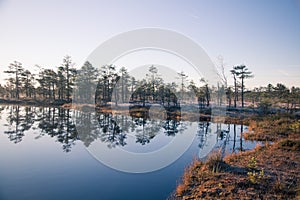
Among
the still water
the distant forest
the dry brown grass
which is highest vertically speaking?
the distant forest

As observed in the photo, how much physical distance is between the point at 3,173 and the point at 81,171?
2.78 m

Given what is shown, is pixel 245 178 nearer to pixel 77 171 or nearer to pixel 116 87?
A: pixel 77 171

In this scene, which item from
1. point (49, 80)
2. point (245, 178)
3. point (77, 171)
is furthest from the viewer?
point (49, 80)

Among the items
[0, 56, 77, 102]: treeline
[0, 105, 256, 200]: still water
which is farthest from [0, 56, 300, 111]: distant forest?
[0, 105, 256, 200]: still water

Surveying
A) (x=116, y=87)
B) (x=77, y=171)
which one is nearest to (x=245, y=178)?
(x=77, y=171)

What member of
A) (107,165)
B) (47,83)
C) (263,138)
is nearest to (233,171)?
(107,165)

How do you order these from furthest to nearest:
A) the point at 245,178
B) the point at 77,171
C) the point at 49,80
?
the point at 49,80
the point at 77,171
the point at 245,178

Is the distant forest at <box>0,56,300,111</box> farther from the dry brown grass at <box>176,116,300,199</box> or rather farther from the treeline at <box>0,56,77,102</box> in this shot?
the dry brown grass at <box>176,116,300,199</box>

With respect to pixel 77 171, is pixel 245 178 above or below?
above

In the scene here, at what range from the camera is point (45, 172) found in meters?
7.16

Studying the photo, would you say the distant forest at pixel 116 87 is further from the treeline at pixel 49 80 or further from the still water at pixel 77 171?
the still water at pixel 77 171

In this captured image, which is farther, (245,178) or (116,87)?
(116,87)

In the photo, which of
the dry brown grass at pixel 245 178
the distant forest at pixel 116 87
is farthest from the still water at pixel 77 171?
the distant forest at pixel 116 87

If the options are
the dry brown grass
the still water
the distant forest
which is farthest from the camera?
the distant forest
